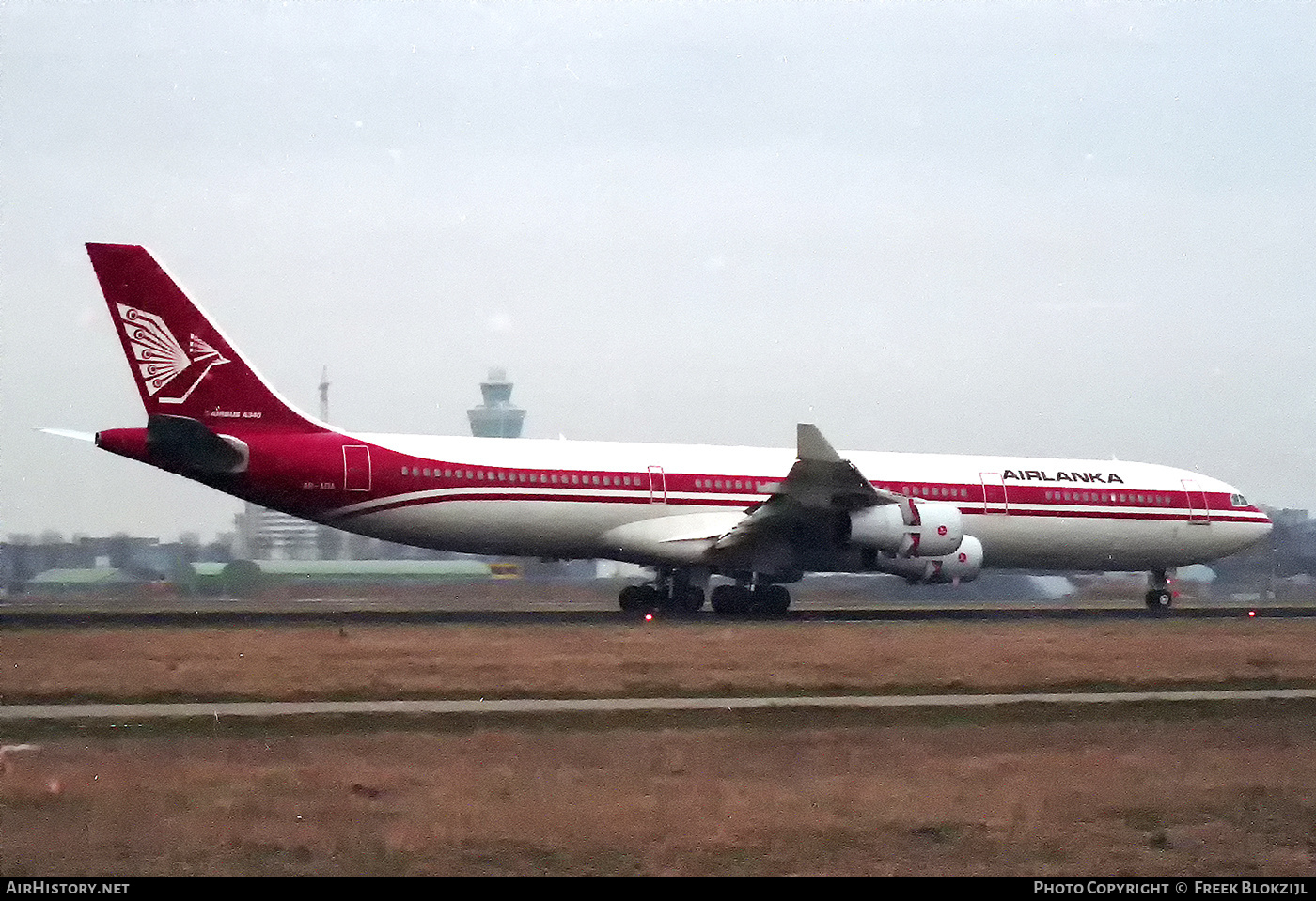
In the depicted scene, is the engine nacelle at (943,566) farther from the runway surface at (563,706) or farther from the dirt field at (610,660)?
the runway surface at (563,706)

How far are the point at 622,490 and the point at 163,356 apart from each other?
1005 cm

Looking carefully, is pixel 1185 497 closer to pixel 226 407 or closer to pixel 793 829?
pixel 226 407

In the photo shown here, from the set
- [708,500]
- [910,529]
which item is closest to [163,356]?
[708,500]

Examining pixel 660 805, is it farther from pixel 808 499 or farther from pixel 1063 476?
pixel 1063 476

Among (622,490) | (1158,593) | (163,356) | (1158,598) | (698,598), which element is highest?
(163,356)

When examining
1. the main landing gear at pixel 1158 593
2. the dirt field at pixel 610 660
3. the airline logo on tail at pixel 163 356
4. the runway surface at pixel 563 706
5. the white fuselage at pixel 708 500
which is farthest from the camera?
the main landing gear at pixel 1158 593

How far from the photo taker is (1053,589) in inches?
2222

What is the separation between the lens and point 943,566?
34656mm

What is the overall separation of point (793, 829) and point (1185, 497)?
31.8 meters

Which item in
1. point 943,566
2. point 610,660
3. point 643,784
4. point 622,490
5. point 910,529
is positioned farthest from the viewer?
point 943,566

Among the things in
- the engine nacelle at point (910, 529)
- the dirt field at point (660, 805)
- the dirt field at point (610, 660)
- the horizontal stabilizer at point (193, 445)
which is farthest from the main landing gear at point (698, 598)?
the dirt field at point (660, 805)

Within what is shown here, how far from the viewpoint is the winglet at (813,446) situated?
104 ft

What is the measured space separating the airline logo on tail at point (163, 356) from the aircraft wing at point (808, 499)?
11.5m
